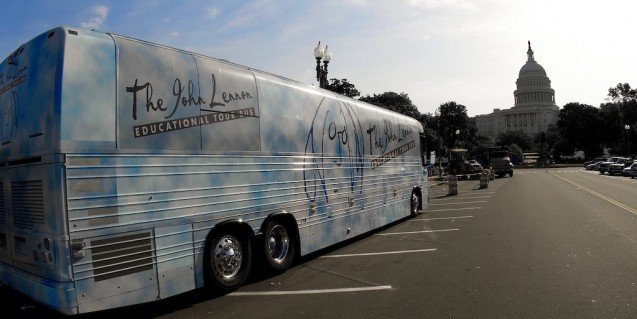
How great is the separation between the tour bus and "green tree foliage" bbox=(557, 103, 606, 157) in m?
116

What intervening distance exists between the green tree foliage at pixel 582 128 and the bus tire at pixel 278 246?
116 metres

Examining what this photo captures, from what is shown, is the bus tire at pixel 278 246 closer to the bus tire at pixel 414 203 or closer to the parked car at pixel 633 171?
the bus tire at pixel 414 203

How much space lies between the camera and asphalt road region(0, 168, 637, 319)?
5379mm

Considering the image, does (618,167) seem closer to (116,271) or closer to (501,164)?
(501,164)

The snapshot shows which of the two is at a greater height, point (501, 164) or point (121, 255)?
point (501, 164)

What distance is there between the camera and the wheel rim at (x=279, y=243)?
290 inches

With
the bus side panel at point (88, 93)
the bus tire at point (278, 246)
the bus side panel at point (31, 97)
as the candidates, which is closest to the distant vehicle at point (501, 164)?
the bus tire at point (278, 246)

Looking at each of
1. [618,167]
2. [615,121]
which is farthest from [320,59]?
[615,121]

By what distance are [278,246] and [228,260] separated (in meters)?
1.35

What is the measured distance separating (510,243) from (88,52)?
8324mm

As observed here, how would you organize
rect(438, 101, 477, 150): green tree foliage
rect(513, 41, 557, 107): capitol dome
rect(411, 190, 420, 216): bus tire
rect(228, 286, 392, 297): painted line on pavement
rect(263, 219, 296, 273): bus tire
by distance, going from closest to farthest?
rect(228, 286, 392, 297): painted line on pavement, rect(263, 219, 296, 273): bus tire, rect(411, 190, 420, 216): bus tire, rect(438, 101, 477, 150): green tree foliage, rect(513, 41, 557, 107): capitol dome

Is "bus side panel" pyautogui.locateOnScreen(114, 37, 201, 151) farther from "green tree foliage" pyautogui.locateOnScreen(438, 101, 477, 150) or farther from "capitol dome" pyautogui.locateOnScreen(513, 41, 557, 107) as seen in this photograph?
"capitol dome" pyautogui.locateOnScreen(513, 41, 557, 107)

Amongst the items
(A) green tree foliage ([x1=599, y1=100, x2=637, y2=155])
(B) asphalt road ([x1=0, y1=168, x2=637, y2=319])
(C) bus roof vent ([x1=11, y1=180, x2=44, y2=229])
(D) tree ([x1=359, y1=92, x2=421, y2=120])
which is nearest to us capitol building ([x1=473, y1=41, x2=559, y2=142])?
(A) green tree foliage ([x1=599, y1=100, x2=637, y2=155])

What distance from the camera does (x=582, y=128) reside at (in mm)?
106750
